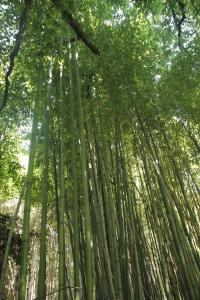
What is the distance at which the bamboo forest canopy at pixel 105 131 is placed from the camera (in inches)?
101

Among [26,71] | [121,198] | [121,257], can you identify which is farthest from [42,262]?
[26,71]

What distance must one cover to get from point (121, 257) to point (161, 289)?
128cm

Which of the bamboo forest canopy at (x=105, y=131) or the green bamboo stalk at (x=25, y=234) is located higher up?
the bamboo forest canopy at (x=105, y=131)

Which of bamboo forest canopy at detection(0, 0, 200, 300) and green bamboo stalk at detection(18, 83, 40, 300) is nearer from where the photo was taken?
green bamboo stalk at detection(18, 83, 40, 300)

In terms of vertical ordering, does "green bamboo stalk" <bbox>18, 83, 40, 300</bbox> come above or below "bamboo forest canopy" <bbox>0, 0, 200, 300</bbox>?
below

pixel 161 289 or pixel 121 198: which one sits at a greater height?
pixel 121 198

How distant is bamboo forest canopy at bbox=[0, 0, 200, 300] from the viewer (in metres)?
2.55

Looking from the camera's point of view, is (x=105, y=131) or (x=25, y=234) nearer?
(x=25, y=234)

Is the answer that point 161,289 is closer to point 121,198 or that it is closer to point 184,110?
point 121,198

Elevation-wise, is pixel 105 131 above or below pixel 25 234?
above

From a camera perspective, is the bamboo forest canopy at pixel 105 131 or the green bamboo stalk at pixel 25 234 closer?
the green bamboo stalk at pixel 25 234

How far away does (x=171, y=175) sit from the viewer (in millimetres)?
5492

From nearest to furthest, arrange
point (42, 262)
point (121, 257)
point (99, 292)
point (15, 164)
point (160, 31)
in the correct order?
point (42, 262) → point (99, 292) → point (121, 257) → point (160, 31) → point (15, 164)

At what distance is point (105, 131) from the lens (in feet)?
14.9
